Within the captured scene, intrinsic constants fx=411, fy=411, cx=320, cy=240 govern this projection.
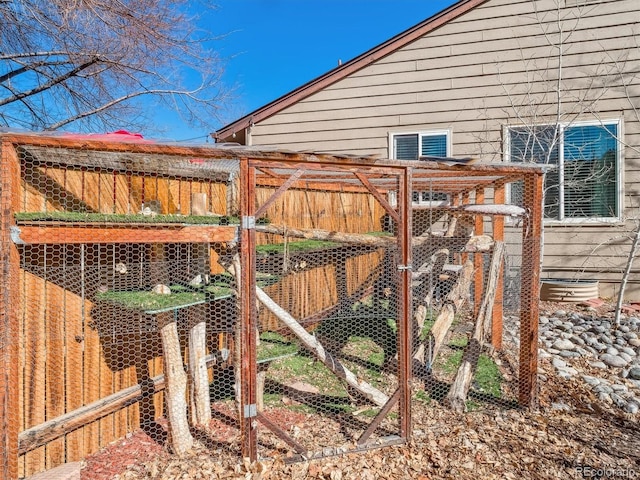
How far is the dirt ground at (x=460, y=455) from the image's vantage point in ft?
9.16

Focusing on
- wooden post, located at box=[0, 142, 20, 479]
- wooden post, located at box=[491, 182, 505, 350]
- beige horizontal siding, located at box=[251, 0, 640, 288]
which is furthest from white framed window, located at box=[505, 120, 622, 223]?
wooden post, located at box=[0, 142, 20, 479]

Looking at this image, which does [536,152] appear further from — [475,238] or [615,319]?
[475,238]

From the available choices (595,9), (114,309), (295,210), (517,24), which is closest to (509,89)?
(517,24)

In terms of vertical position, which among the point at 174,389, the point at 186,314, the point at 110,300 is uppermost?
the point at 110,300

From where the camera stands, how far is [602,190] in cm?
683

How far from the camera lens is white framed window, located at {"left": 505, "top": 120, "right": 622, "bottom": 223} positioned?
22.1ft

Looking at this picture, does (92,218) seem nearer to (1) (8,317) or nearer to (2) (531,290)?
(1) (8,317)

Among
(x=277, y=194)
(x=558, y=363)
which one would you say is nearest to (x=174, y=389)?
(x=277, y=194)

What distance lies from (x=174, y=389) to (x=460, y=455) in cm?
218

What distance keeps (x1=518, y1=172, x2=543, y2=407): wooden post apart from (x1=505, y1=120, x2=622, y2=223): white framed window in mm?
3483

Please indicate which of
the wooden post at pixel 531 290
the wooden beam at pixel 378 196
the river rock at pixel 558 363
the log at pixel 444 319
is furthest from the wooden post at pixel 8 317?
the river rock at pixel 558 363

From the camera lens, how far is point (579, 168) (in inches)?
271

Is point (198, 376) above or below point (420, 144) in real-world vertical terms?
below

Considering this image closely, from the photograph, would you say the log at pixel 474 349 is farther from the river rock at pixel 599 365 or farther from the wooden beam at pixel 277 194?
the wooden beam at pixel 277 194
